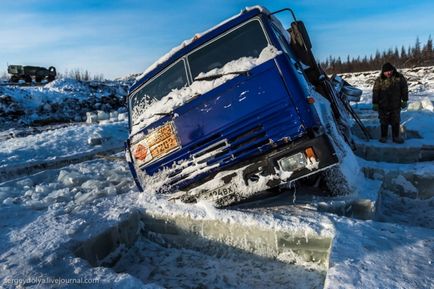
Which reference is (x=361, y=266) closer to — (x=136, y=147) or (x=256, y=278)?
(x=256, y=278)

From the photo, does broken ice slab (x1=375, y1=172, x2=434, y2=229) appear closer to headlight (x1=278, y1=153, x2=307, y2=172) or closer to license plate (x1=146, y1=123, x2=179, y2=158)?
headlight (x1=278, y1=153, x2=307, y2=172)

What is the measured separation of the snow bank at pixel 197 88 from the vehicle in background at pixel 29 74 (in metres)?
29.0

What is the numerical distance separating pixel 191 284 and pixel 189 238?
0.72 meters

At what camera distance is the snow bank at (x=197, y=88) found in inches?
151

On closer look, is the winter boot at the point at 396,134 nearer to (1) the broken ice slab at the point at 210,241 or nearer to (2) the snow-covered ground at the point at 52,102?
(1) the broken ice slab at the point at 210,241

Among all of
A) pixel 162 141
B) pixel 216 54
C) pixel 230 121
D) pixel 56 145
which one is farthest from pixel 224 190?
pixel 56 145

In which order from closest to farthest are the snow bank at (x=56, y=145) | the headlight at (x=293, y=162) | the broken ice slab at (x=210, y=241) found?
the broken ice slab at (x=210, y=241) < the headlight at (x=293, y=162) < the snow bank at (x=56, y=145)

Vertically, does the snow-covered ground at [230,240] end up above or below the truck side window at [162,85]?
below

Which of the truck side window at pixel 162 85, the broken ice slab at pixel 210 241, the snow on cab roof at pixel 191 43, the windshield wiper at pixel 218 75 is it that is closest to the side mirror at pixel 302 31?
the snow on cab roof at pixel 191 43

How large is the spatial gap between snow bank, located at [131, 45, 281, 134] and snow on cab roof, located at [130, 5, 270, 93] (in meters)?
0.44

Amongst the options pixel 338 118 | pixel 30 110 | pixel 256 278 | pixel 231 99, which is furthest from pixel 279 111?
pixel 30 110

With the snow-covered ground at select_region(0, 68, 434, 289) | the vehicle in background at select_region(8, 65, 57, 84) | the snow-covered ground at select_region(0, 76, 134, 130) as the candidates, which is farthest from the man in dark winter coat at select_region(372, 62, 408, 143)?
the vehicle in background at select_region(8, 65, 57, 84)

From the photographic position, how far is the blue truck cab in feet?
11.7

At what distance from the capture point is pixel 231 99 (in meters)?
3.78
